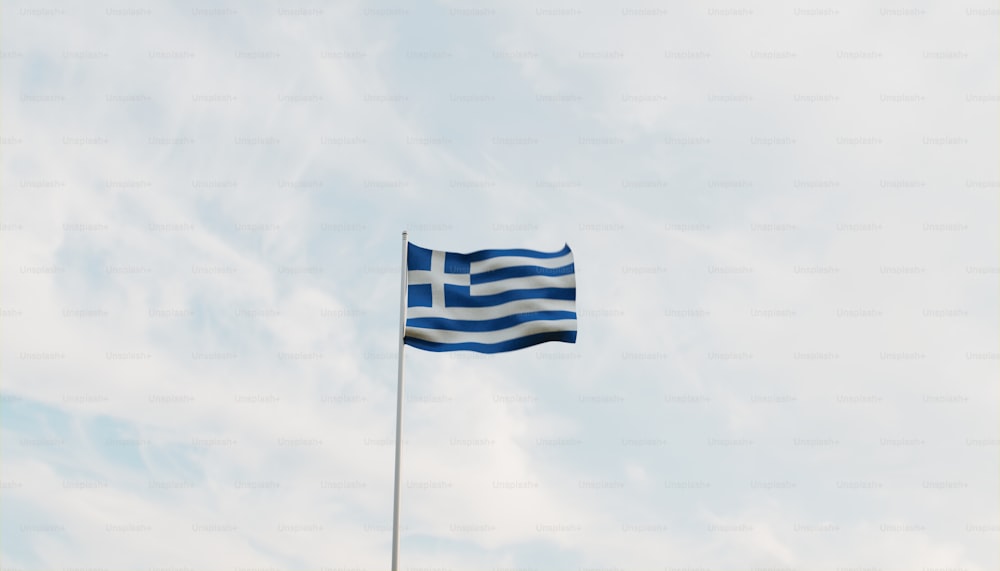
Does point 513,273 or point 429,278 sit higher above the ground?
point 513,273

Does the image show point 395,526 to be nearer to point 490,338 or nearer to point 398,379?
point 398,379

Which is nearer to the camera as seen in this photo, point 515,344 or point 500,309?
point 515,344

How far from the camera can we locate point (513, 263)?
82.7ft

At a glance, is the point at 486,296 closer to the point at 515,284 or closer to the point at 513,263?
the point at 515,284

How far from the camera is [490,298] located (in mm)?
24938

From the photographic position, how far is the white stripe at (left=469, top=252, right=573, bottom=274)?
2522 cm

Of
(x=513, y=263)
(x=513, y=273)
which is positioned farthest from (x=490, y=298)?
(x=513, y=263)

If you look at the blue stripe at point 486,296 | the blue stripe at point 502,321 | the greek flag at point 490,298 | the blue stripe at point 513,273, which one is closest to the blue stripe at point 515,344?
the greek flag at point 490,298

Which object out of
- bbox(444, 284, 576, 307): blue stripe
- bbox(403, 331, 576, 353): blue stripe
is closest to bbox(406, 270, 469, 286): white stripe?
bbox(444, 284, 576, 307): blue stripe

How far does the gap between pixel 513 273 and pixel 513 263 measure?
25 centimetres

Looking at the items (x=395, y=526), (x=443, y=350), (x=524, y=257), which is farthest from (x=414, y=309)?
(x=395, y=526)

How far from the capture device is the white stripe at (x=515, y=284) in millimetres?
25000

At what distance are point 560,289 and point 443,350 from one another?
117 inches

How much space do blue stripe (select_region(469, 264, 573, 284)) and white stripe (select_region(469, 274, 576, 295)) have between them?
0.07 meters
